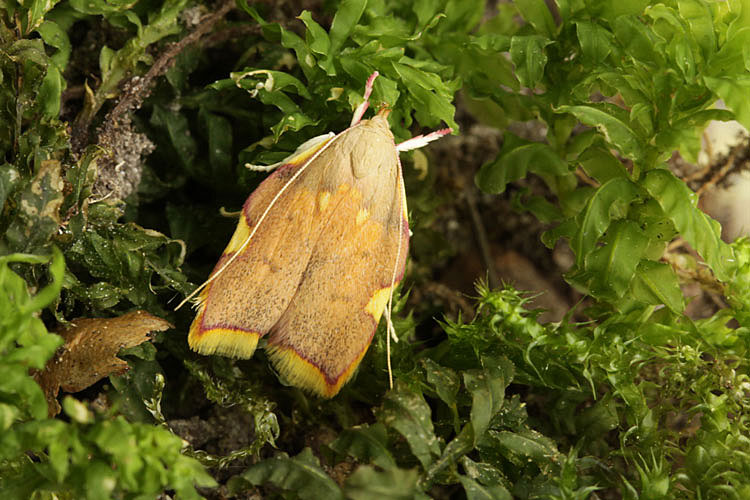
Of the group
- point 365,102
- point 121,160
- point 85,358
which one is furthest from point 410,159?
point 85,358

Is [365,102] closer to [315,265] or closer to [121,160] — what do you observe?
[315,265]

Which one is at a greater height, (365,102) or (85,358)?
(365,102)

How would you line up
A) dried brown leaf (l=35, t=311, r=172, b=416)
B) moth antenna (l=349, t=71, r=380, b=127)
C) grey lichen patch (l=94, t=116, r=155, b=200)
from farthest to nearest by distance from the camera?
grey lichen patch (l=94, t=116, r=155, b=200) → moth antenna (l=349, t=71, r=380, b=127) → dried brown leaf (l=35, t=311, r=172, b=416)

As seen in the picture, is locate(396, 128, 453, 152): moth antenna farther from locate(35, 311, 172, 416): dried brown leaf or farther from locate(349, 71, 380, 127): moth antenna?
locate(35, 311, 172, 416): dried brown leaf

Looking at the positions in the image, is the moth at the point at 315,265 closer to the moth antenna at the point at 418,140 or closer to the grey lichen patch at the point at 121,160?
the moth antenna at the point at 418,140

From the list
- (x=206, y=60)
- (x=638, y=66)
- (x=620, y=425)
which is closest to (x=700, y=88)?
(x=638, y=66)

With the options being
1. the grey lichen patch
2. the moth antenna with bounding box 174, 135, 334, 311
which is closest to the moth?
the moth antenna with bounding box 174, 135, 334, 311
